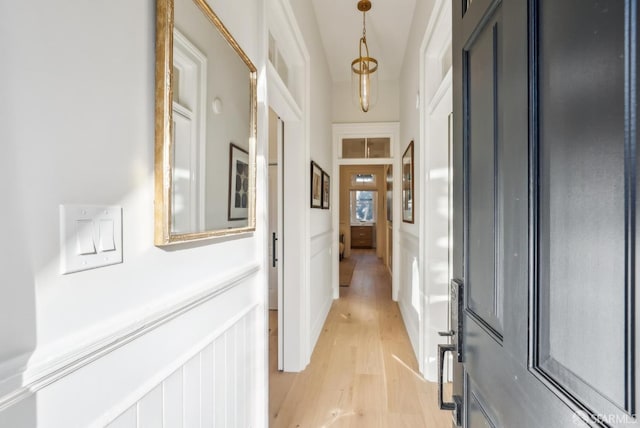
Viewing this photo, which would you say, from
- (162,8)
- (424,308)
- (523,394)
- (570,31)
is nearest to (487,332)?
(523,394)

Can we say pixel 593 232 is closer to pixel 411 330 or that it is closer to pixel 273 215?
pixel 411 330

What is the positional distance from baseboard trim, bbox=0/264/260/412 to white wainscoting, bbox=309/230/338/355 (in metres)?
2.01

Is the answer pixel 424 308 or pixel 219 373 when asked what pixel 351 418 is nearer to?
pixel 424 308

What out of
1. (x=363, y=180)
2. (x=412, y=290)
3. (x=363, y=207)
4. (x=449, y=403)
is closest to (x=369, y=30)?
(x=412, y=290)

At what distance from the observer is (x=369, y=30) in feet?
11.0

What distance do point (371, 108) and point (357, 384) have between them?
11.5ft

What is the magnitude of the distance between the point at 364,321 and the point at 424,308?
139 cm

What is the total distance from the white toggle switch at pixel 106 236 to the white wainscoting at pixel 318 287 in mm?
2307

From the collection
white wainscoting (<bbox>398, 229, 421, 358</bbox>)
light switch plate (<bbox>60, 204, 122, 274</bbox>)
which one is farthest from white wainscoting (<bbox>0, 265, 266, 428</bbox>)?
white wainscoting (<bbox>398, 229, 421, 358</bbox>)

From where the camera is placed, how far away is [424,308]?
97.8 inches

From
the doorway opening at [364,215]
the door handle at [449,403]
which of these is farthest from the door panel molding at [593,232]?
the doorway opening at [364,215]

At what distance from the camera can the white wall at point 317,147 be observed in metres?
2.74

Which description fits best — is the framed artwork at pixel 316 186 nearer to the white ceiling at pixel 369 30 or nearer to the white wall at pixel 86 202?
the white ceiling at pixel 369 30

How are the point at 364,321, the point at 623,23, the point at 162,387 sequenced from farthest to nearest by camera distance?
the point at 364,321 → the point at 162,387 → the point at 623,23
